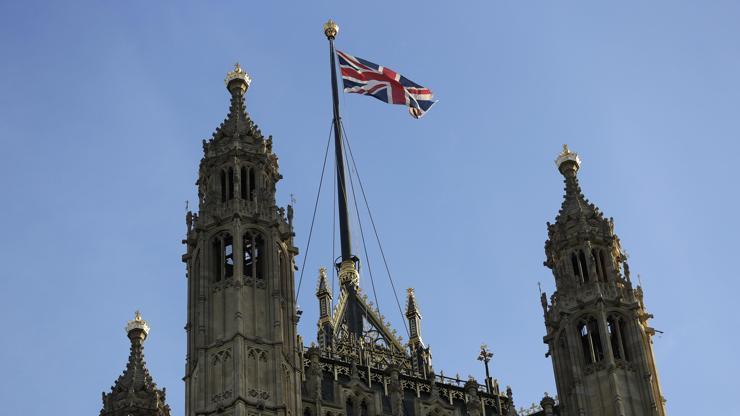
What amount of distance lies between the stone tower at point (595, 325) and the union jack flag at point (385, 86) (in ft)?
34.6

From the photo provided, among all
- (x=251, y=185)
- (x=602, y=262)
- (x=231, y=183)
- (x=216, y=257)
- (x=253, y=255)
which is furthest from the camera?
(x=602, y=262)

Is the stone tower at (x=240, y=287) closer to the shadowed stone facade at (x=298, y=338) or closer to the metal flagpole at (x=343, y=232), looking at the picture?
the shadowed stone facade at (x=298, y=338)

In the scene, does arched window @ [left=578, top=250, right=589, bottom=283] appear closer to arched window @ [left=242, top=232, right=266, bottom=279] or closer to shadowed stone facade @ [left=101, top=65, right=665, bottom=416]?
shadowed stone facade @ [left=101, top=65, right=665, bottom=416]

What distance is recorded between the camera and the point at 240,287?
66188mm

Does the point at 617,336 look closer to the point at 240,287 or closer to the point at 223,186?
the point at 240,287

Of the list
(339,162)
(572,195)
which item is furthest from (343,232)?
(572,195)

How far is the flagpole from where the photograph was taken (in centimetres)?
8375

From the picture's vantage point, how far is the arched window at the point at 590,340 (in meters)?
70.1

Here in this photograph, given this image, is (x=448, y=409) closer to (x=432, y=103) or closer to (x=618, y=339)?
(x=618, y=339)

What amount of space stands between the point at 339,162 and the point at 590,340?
2048cm

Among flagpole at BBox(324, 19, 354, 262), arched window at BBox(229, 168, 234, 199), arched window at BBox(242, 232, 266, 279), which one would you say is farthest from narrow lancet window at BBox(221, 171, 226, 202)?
flagpole at BBox(324, 19, 354, 262)

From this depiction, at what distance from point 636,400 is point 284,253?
44.9ft

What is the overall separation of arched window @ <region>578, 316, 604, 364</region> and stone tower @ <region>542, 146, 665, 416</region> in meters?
0.04

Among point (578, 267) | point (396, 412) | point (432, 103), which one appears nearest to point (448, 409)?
point (396, 412)
